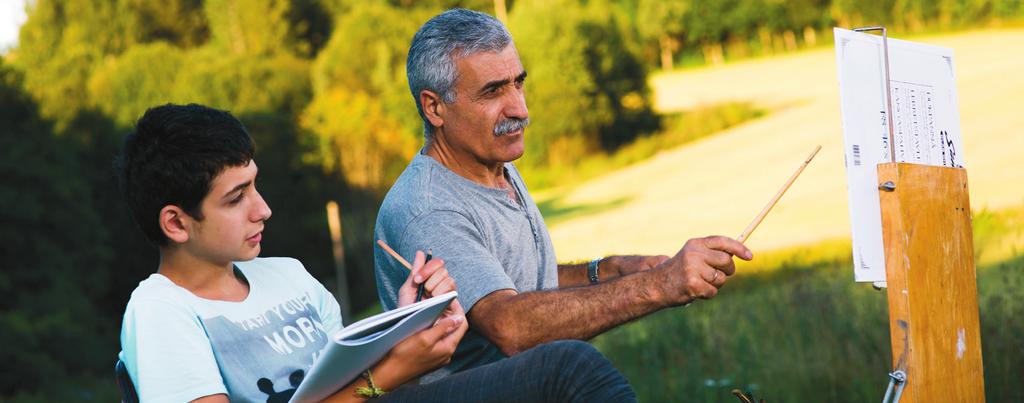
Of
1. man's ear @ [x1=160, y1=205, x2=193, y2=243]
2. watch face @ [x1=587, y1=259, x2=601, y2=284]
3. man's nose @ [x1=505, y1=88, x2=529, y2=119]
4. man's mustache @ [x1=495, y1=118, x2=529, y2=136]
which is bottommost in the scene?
watch face @ [x1=587, y1=259, x2=601, y2=284]

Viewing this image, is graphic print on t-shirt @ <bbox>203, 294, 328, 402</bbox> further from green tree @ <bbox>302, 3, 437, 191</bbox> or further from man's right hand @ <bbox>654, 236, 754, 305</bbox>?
green tree @ <bbox>302, 3, 437, 191</bbox>

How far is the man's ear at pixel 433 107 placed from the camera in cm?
298

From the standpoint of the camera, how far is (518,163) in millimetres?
34125

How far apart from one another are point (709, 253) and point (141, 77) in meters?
42.7

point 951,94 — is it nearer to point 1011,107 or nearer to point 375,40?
point 1011,107

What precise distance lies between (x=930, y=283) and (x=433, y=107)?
4.19 ft

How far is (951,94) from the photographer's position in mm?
3312

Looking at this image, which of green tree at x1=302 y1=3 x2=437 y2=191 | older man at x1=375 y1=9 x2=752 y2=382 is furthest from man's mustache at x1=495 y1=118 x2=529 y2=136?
green tree at x1=302 y1=3 x2=437 y2=191

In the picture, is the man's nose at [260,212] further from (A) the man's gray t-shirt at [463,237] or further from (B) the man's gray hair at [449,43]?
(B) the man's gray hair at [449,43]

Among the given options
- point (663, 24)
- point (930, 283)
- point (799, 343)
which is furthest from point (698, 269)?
point (663, 24)

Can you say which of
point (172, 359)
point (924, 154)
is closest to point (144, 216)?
point (172, 359)

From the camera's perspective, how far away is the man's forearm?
2635 millimetres

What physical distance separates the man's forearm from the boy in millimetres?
209

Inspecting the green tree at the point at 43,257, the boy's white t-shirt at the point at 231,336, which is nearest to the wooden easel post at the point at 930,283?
the boy's white t-shirt at the point at 231,336
